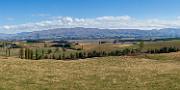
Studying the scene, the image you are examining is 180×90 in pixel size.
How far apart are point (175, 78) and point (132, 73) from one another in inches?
252

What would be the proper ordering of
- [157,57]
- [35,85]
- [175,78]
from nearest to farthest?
1. [35,85]
2. [175,78]
3. [157,57]

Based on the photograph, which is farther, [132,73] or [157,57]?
[157,57]

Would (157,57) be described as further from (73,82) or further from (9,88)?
(9,88)

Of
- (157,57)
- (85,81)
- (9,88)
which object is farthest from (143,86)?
(157,57)

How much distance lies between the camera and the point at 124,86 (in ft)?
119

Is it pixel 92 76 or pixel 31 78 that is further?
pixel 92 76

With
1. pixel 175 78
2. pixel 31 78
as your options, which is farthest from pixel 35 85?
pixel 175 78

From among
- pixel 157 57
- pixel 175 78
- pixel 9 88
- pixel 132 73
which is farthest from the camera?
pixel 157 57

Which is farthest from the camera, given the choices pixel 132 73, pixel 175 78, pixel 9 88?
pixel 132 73

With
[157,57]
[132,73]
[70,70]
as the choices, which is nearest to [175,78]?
[132,73]

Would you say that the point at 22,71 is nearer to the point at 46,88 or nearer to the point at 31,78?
the point at 31,78

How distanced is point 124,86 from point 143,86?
195 cm

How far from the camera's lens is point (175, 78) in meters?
41.5

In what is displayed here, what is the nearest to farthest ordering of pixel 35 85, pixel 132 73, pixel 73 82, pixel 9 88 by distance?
pixel 9 88 < pixel 35 85 < pixel 73 82 < pixel 132 73
